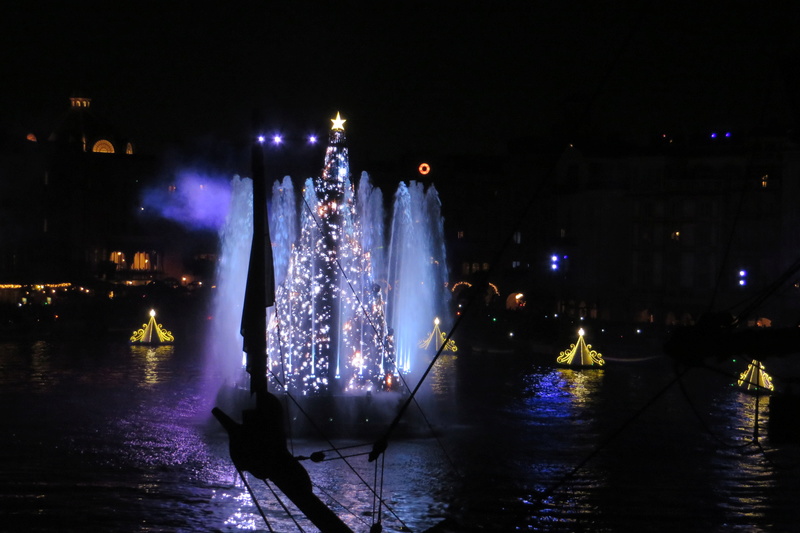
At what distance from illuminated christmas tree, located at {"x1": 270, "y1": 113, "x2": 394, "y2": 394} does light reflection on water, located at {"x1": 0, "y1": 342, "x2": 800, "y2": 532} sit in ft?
7.76

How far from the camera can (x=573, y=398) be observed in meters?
30.1

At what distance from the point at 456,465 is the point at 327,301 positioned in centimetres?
585

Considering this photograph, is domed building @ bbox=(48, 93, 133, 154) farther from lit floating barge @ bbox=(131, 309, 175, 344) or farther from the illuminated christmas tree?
the illuminated christmas tree

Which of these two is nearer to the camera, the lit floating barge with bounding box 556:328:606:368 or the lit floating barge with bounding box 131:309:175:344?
the lit floating barge with bounding box 556:328:606:368

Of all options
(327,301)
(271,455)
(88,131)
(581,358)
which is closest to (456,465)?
(327,301)

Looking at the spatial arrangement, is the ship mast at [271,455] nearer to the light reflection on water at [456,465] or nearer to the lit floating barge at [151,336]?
the light reflection on water at [456,465]

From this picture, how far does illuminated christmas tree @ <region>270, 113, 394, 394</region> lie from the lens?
78.4 feet

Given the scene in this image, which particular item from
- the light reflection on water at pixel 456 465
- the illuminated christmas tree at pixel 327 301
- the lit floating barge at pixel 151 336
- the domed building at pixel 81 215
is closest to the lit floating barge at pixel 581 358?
the light reflection on water at pixel 456 465

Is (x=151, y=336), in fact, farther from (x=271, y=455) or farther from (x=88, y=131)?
(x=88, y=131)

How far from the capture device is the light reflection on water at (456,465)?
16312mm

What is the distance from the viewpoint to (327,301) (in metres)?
24.2

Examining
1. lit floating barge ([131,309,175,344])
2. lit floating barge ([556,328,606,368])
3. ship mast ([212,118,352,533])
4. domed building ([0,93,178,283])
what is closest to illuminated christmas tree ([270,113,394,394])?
ship mast ([212,118,352,533])

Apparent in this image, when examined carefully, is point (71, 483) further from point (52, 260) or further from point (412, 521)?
point (52, 260)

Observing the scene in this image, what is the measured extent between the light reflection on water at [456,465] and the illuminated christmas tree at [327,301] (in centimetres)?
237
